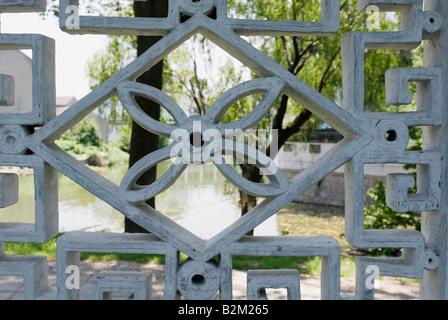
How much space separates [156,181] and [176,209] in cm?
789

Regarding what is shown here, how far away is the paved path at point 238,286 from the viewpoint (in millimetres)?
2777

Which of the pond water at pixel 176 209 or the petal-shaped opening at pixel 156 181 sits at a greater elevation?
the petal-shaped opening at pixel 156 181

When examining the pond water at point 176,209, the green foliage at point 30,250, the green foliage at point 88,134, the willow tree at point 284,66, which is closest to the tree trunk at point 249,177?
the willow tree at point 284,66

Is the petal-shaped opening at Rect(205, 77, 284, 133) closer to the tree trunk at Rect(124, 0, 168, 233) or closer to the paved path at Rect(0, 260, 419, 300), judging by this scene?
the paved path at Rect(0, 260, 419, 300)

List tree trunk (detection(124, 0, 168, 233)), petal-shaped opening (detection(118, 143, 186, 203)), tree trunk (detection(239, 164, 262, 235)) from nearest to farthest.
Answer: petal-shaped opening (detection(118, 143, 186, 203))
tree trunk (detection(124, 0, 168, 233))
tree trunk (detection(239, 164, 262, 235))

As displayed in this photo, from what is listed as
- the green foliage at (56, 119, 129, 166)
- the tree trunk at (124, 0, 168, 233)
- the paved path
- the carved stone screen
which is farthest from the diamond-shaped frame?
the green foliage at (56, 119, 129, 166)

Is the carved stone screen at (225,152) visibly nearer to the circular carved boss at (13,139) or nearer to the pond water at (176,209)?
the circular carved boss at (13,139)

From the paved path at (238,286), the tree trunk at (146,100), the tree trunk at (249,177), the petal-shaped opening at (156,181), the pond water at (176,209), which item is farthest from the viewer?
the pond water at (176,209)

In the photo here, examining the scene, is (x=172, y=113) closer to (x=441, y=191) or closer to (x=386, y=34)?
(x=386, y=34)

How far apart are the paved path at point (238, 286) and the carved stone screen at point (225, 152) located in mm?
1578

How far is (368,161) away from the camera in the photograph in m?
1.24

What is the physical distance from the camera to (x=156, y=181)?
1215 millimetres

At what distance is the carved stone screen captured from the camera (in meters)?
1.22

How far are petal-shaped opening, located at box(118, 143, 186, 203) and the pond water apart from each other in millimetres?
4560
